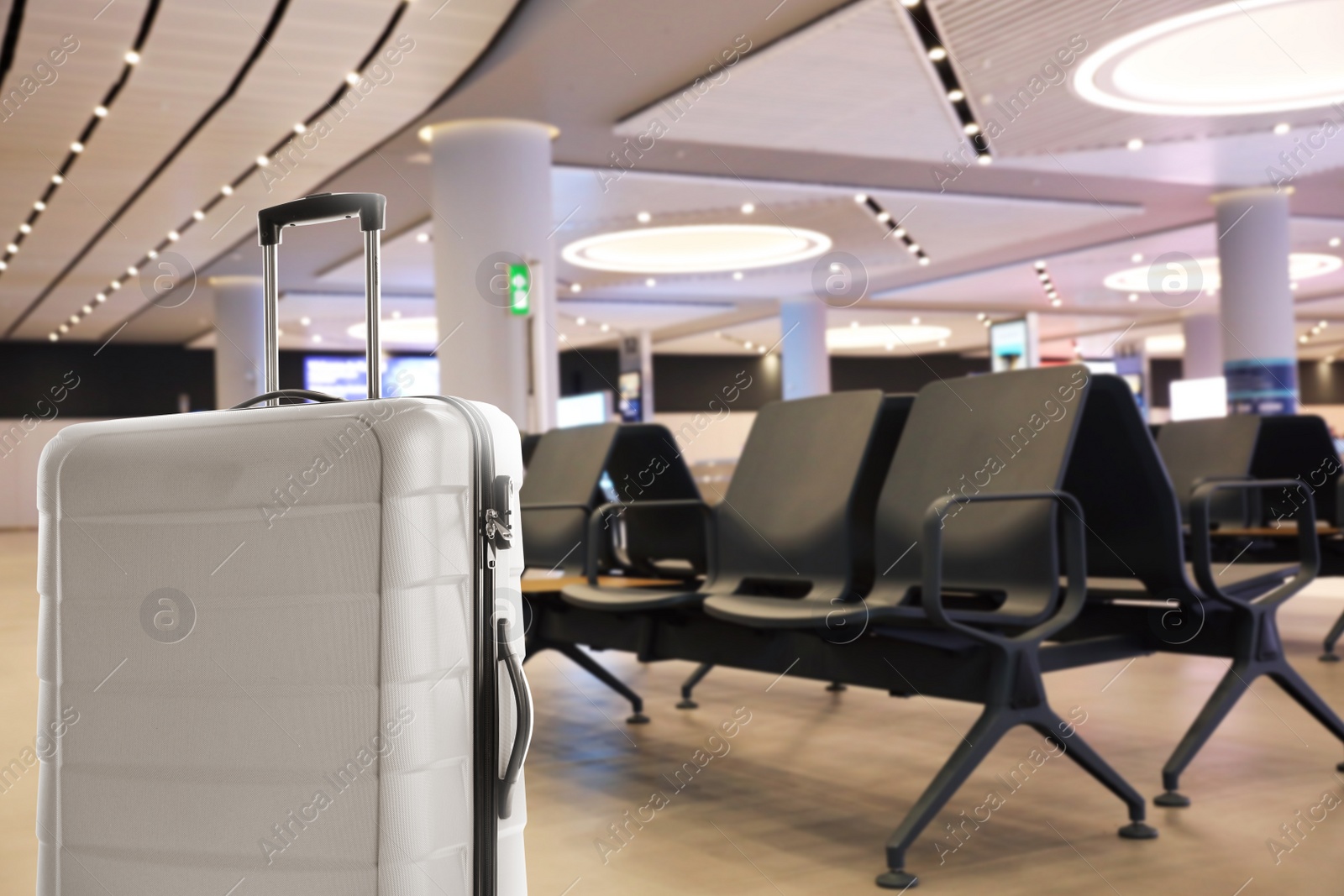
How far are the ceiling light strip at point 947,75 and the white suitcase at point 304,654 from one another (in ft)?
21.0

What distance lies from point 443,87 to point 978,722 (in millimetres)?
7142

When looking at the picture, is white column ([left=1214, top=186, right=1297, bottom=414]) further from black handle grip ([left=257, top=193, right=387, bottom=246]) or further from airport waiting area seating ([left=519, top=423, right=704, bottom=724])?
black handle grip ([left=257, top=193, right=387, bottom=246])

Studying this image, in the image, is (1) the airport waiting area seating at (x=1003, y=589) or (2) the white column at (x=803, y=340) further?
(2) the white column at (x=803, y=340)

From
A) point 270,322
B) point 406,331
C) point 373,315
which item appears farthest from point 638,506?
point 406,331

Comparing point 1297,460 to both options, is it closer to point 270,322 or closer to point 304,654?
point 270,322

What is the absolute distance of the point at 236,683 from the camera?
1.36 meters

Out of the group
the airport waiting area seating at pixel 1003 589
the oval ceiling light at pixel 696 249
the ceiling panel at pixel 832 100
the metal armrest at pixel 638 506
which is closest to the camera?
the airport waiting area seating at pixel 1003 589

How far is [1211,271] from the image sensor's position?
707 inches

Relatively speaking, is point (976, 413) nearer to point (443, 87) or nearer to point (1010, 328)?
point (443, 87)

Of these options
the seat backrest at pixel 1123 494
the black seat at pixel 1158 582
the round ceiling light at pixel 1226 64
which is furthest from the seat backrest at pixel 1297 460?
the round ceiling light at pixel 1226 64

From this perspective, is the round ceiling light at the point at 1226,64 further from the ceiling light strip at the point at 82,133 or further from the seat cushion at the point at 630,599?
the seat cushion at the point at 630,599

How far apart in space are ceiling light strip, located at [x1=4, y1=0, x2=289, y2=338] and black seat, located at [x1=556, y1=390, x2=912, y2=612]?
484 centimetres

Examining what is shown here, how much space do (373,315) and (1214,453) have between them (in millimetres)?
4002

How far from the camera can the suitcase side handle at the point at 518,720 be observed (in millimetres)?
1344
